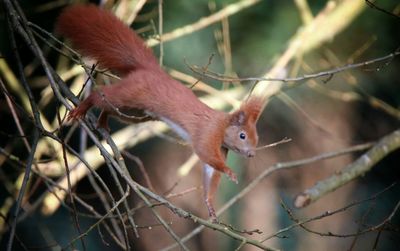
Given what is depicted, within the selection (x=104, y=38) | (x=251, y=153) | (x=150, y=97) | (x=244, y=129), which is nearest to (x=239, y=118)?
(x=244, y=129)

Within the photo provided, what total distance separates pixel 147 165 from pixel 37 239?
0.96m

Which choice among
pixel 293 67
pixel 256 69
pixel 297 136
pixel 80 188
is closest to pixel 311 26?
pixel 293 67

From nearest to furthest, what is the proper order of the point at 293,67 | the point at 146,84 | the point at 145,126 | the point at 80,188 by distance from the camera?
1. the point at 146,84
2. the point at 145,126
3. the point at 293,67
4. the point at 80,188

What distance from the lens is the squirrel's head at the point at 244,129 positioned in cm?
224

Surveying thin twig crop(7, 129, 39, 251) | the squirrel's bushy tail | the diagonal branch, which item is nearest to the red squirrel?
the squirrel's bushy tail

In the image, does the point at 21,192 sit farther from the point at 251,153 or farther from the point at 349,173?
the point at 349,173

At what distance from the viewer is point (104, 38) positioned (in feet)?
7.38

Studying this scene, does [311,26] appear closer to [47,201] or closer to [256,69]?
[256,69]

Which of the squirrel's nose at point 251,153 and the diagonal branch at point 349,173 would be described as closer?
the squirrel's nose at point 251,153

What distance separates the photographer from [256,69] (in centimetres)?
429

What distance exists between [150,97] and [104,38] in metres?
0.29

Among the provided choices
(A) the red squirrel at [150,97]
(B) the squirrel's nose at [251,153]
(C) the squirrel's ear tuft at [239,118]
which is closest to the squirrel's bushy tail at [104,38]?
(A) the red squirrel at [150,97]

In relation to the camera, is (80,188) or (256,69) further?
(80,188)

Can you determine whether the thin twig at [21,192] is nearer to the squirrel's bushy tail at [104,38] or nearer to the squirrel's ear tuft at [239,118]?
the squirrel's bushy tail at [104,38]
